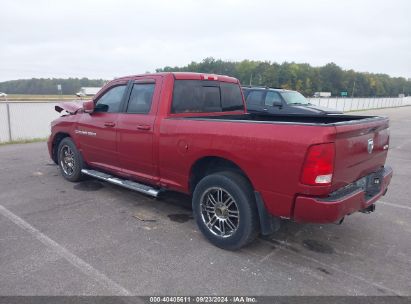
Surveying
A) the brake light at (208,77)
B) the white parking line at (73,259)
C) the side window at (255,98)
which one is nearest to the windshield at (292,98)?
the side window at (255,98)

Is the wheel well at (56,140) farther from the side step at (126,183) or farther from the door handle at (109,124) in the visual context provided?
the door handle at (109,124)

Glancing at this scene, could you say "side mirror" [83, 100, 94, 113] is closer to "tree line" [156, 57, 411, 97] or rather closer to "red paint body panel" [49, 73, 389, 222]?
"red paint body panel" [49, 73, 389, 222]

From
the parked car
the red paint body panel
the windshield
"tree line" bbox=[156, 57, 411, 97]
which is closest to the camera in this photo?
the red paint body panel

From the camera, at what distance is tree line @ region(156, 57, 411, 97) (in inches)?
3022

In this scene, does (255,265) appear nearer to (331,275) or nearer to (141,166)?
(331,275)

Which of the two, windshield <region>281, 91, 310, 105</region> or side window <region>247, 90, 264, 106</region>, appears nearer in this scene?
side window <region>247, 90, 264, 106</region>

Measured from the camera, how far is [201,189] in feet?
12.6

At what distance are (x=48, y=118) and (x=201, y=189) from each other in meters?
11.1

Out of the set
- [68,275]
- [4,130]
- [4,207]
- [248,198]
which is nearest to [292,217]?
[248,198]

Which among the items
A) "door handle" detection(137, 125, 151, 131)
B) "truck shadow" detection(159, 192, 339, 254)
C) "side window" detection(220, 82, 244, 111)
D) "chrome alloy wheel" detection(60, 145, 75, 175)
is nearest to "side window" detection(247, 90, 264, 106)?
"side window" detection(220, 82, 244, 111)

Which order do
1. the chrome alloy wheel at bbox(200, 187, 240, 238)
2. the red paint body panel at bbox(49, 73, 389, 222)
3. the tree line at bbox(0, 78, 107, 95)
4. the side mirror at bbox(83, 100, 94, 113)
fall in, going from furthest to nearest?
the tree line at bbox(0, 78, 107, 95) → the side mirror at bbox(83, 100, 94, 113) → the chrome alloy wheel at bbox(200, 187, 240, 238) → the red paint body panel at bbox(49, 73, 389, 222)

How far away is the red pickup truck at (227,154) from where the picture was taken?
296 centimetres

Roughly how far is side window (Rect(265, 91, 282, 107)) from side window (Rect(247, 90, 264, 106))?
0.65 feet

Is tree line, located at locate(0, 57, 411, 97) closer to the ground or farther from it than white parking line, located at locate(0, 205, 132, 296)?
farther from it
